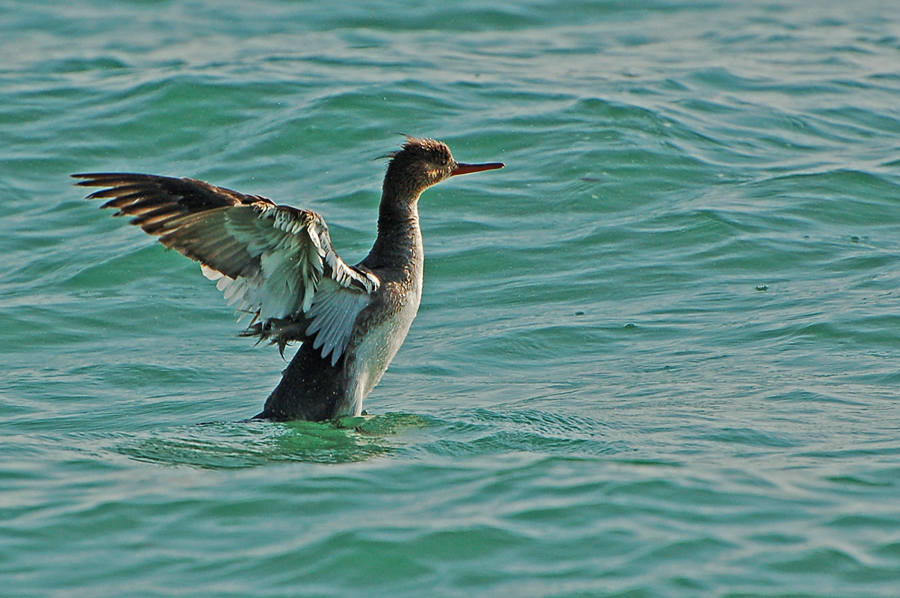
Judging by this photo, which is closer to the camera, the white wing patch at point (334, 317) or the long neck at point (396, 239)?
the white wing patch at point (334, 317)

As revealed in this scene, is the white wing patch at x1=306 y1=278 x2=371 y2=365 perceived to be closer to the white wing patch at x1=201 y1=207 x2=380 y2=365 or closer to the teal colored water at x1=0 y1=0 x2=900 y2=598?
the white wing patch at x1=201 y1=207 x2=380 y2=365

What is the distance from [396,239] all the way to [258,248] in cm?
130

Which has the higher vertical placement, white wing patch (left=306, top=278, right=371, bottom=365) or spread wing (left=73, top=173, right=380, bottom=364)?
spread wing (left=73, top=173, right=380, bottom=364)

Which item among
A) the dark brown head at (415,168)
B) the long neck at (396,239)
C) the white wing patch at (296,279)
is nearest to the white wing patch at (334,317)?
the white wing patch at (296,279)

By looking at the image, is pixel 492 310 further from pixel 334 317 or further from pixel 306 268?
pixel 306 268

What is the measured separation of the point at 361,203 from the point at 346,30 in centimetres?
599

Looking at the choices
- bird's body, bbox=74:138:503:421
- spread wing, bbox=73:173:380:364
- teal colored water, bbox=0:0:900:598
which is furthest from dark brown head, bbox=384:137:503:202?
teal colored water, bbox=0:0:900:598

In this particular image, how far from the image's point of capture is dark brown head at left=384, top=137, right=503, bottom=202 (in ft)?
25.2

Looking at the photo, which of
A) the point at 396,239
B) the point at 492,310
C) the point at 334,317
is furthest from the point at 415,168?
the point at 492,310

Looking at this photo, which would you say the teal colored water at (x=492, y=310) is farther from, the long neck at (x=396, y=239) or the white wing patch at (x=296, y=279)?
the long neck at (x=396, y=239)

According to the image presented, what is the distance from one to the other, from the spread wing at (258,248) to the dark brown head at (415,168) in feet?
2.93

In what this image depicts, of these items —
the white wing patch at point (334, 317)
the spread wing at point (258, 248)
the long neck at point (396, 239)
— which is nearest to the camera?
the spread wing at point (258, 248)

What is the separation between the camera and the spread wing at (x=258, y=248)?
6090mm

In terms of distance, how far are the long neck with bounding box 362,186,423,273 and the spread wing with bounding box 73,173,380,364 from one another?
0.39m
